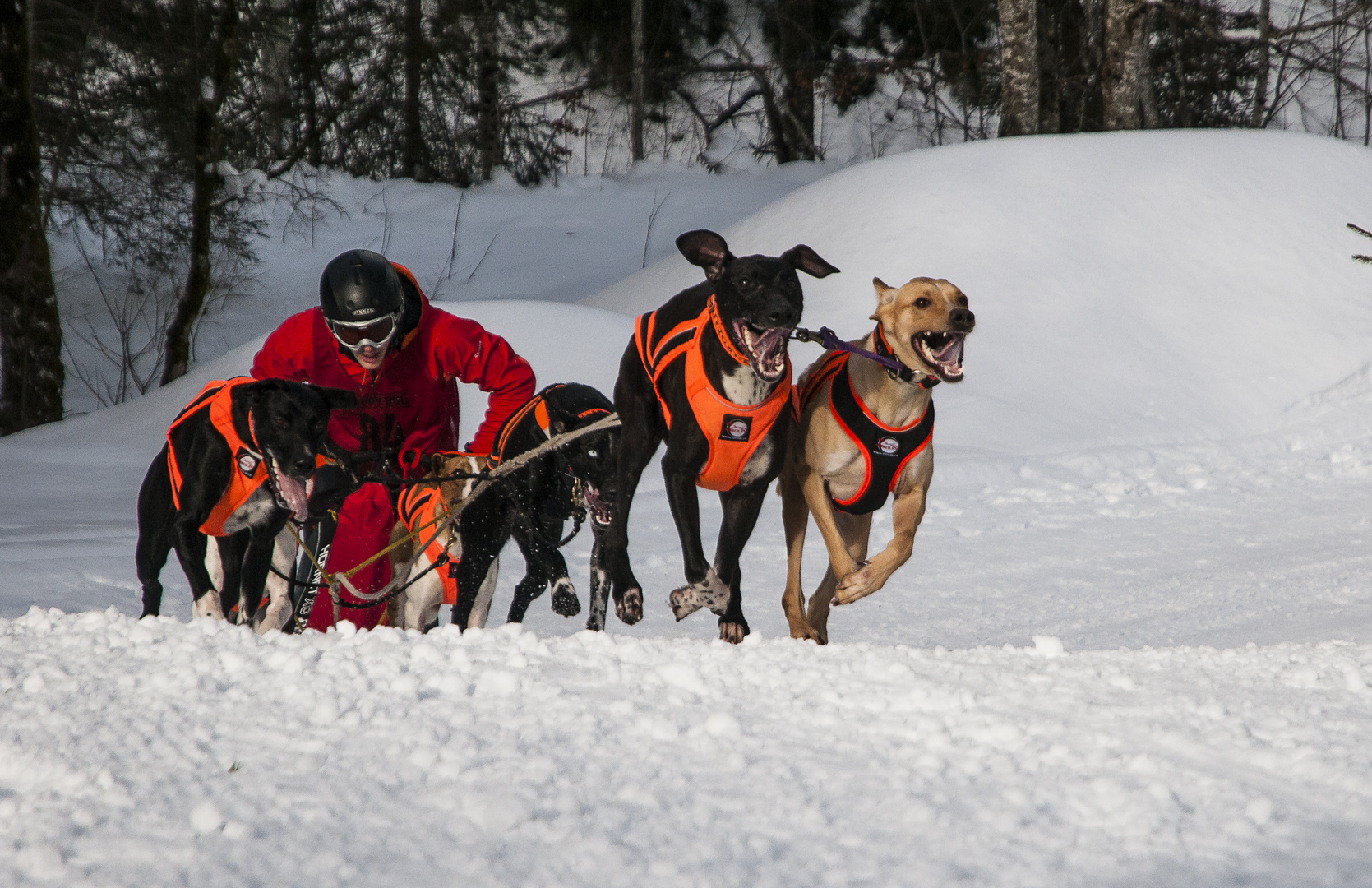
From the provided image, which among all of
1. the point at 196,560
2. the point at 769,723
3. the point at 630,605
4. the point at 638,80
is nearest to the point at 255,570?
the point at 196,560

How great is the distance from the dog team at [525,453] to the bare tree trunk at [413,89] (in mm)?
15235

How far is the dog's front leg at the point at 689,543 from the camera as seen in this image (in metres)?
3.76

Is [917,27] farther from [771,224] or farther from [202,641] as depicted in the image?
[202,641]

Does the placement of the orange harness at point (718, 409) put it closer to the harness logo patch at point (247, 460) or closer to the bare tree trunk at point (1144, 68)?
the harness logo patch at point (247, 460)

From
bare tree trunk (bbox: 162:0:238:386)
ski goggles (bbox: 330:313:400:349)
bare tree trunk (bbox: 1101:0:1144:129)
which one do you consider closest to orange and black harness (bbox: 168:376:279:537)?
ski goggles (bbox: 330:313:400:349)

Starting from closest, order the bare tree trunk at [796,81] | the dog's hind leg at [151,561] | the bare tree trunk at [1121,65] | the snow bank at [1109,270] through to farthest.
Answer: the dog's hind leg at [151,561]
the snow bank at [1109,270]
the bare tree trunk at [1121,65]
the bare tree trunk at [796,81]

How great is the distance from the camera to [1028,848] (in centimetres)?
214

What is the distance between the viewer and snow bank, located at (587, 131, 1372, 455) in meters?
9.55

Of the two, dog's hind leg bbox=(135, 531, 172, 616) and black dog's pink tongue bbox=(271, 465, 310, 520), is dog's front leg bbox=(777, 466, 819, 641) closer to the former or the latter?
black dog's pink tongue bbox=(271, 465, 310, 520)

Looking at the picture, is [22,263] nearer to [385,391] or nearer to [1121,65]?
[385,391]

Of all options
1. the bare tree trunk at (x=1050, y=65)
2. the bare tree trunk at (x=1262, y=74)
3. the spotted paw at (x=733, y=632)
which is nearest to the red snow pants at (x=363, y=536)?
the spotted paw at (x=733, y=632)

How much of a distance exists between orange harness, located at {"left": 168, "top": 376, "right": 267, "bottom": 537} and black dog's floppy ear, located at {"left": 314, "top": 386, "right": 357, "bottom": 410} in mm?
236

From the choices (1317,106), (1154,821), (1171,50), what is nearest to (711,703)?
(1154,821)

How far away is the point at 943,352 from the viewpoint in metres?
3.65
